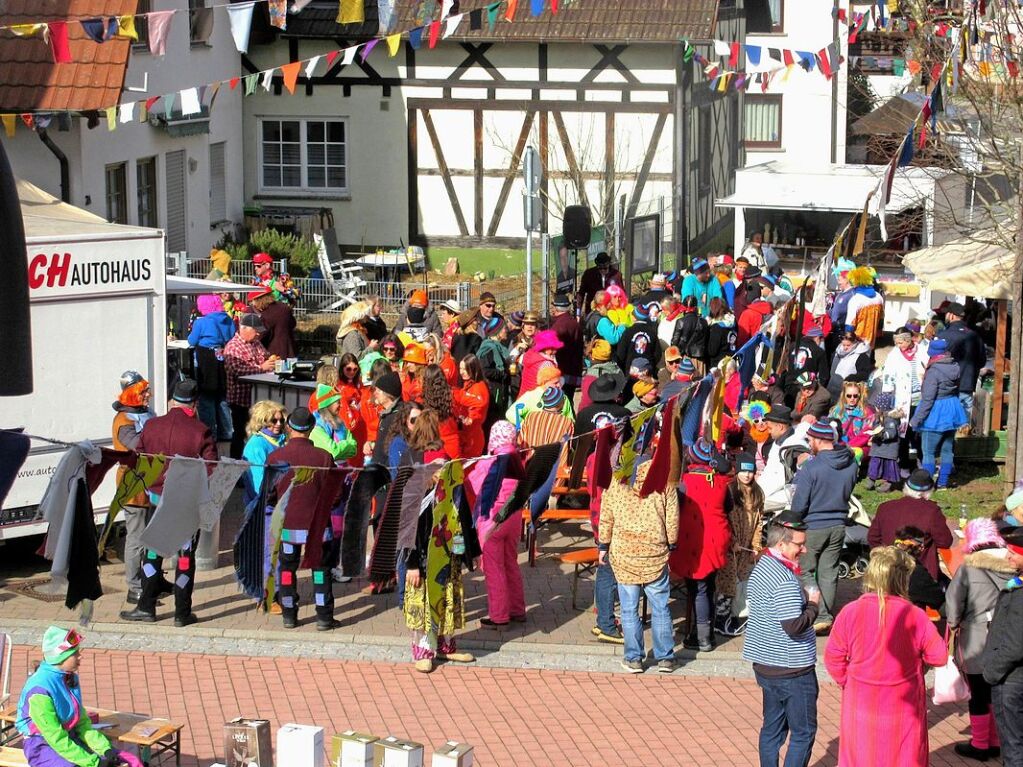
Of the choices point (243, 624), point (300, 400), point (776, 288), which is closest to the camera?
point (243, 624)

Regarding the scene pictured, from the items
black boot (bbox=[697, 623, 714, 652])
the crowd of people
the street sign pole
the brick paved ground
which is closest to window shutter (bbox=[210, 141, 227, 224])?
the street sign pole

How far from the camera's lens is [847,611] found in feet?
24.6

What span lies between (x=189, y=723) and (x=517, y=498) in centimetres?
265

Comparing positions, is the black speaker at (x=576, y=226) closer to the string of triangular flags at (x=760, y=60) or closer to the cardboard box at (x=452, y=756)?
the string of triangular flags at (x=760, y=60)

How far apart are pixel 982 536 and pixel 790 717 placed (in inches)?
62.0

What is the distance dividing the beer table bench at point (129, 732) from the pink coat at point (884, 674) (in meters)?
3.44

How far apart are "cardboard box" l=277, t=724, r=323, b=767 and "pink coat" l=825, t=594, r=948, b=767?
8.37ft

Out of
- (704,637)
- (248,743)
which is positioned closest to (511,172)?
(704,637)

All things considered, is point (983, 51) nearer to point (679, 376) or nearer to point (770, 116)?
point (679, 376)

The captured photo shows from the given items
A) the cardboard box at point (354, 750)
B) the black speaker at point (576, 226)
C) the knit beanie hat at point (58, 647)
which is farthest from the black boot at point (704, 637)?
the black speaker at point (576, 226)

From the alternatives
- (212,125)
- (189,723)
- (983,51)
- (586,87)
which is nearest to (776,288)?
(983,51)

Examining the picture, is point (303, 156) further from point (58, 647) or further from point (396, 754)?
point (396, 754)

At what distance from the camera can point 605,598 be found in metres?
10.6

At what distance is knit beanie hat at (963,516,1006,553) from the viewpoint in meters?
8.52
